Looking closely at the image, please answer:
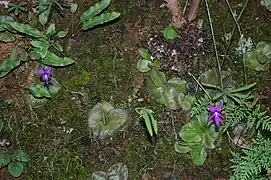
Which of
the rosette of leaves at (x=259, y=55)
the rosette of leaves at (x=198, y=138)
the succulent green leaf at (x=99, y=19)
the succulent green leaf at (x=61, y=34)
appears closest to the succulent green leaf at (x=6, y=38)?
the succulent green leaf at (x=61, y=34)

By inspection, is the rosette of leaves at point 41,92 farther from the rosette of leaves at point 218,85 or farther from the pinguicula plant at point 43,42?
the rosette of leaves at point 218,85

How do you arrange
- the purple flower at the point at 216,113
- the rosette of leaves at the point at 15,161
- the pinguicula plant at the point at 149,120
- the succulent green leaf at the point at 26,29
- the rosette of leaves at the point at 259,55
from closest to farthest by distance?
the pinguicula plant at the point at 149,120, the purple flower at the point at 216,113, the rosette of leaves at the point at 15,161, the succulent green leaf at the point at 26,29, the rosette of leaves at the point at 259,55

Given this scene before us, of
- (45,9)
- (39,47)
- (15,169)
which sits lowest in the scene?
(15,169)

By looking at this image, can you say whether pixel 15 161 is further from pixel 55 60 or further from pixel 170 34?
pixel 170 34

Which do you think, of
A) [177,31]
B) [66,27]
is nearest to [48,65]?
[66,27]

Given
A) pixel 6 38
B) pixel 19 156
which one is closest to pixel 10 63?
pixel 6 38

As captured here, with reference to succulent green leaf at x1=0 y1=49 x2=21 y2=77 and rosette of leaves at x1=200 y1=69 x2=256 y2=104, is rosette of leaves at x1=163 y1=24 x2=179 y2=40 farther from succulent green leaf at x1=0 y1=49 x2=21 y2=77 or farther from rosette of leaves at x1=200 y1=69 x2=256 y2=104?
succulent green leaf at x1=0 y1=49 x2=21 y2=77
